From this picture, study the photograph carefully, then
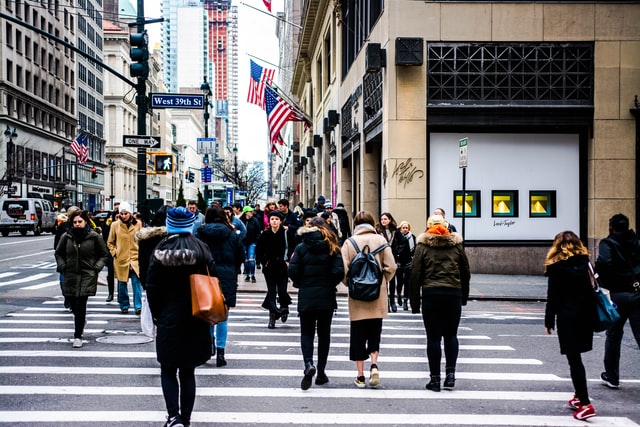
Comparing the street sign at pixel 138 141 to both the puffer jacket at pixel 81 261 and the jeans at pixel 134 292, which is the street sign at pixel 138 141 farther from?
the puffer jacket at pixel 81 261

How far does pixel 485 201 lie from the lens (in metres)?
21.7

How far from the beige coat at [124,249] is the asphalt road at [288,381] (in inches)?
34.5

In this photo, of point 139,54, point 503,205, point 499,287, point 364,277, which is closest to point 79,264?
point 364,277

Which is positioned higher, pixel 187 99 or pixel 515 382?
pixel 187 99

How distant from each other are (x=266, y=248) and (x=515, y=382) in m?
5.27

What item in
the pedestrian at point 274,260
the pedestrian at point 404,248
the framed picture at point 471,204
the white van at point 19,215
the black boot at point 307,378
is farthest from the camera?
the white van at point 19,215

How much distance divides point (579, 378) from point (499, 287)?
1150 cm

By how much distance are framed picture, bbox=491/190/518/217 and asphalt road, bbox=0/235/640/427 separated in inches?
335

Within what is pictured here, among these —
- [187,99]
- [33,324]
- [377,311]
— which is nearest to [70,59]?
[187,99]

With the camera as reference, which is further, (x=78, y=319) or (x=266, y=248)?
(x=266, y=248)

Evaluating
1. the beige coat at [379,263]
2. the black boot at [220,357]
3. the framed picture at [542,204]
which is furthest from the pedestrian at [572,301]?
the framed picture at [542,204]

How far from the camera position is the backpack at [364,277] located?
8.14 metres

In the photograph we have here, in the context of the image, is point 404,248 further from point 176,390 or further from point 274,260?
point 176,390

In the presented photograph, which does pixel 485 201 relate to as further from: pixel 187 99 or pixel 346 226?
pixel 187 99
